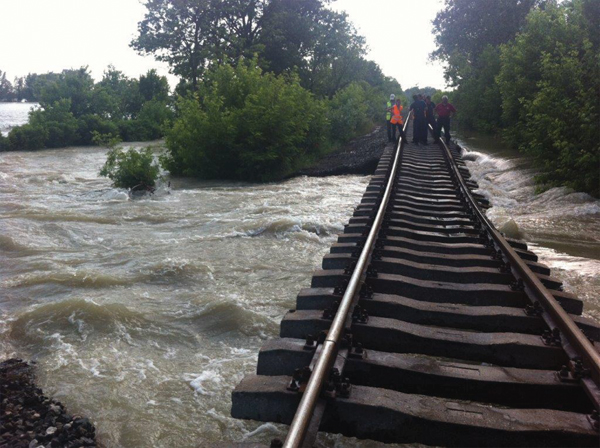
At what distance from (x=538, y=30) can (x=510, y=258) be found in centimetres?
1415

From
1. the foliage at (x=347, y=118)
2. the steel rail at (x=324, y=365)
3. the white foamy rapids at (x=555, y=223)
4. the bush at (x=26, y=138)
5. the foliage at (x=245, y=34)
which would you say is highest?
the foliage at (x=245, y=34)

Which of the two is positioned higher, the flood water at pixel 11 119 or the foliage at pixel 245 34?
the foliage at pixel 245 34

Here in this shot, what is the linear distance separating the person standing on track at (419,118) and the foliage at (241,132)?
355cm

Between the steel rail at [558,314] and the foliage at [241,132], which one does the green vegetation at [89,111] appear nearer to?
the foliage at [241,132]

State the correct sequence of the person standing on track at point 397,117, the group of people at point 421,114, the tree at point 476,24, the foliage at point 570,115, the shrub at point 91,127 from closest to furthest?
the foliage at point 570,115
the group of people at point 421,114
the person standing on track at point 397,117
the tree at point 476,24
the shrub at point 91,127

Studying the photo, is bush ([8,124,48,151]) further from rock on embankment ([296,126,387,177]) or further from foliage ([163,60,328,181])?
rock on embankment ([296,126,387,177])

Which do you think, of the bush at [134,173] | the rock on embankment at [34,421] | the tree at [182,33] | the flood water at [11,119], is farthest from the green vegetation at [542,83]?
the flood water at [11,119]

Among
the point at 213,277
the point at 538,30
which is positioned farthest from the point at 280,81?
the point at 213,277

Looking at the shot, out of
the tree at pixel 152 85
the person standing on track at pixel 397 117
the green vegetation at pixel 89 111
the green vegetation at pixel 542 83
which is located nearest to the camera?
the green vegetation at pixel 542 83

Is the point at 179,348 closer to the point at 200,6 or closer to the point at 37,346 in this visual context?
the point at 37,346

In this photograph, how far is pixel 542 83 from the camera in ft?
37.5

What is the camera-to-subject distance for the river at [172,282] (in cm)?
366

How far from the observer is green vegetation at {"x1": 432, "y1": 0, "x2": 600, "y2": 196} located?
10.1 m

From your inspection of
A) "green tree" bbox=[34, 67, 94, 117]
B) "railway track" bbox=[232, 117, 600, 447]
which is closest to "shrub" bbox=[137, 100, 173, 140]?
"green tree" bbox=[34, 67, 94, 117]
